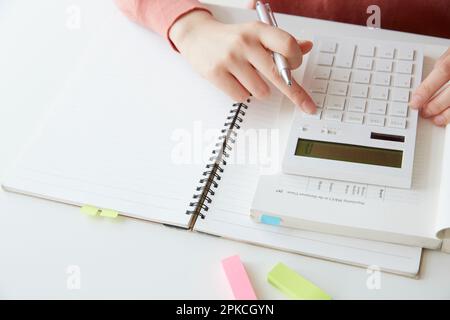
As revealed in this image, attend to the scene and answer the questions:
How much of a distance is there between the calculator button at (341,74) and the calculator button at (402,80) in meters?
0.06

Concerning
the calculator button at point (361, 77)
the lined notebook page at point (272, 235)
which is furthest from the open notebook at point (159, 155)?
the calculator button at point (361, 77)

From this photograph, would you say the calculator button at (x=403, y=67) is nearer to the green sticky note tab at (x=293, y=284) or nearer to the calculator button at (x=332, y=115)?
the calculator button at (x=332, y=115)

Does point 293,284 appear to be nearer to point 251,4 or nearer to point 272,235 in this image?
point 272,235

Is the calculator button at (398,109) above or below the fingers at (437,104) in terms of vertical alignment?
below

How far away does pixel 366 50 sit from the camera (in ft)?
2.47

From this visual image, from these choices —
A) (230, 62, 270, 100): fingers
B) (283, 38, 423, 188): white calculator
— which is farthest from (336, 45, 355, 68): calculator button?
(230, 62, 270, 100): fingers

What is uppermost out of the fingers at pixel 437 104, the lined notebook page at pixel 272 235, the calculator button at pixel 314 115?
the fingers at pixel 437 104

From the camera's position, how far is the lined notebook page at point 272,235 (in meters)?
0.60

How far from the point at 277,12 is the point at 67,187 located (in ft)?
1.51

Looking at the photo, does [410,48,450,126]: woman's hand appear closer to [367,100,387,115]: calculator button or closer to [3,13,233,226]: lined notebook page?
[367,100,387,115]: calculator button

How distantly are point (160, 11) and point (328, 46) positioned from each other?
0.25 meters

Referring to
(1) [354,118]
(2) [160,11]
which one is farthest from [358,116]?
(2) [160,11]

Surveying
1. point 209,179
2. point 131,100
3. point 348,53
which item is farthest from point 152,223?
point 348,53

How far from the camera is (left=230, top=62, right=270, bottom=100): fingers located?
2.44 feet
